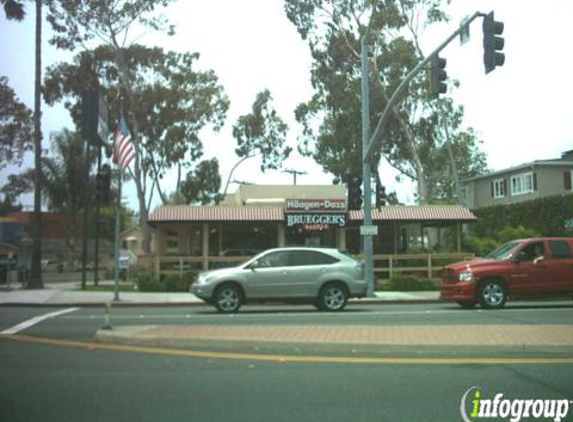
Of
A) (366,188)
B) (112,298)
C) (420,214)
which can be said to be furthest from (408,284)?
(112,298)

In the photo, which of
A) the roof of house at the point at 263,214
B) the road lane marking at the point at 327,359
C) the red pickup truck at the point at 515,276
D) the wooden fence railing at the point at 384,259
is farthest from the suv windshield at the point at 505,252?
the roof of house at the point at 263,214

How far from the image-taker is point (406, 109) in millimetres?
42000

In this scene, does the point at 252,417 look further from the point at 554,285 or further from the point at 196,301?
the point at 196,301

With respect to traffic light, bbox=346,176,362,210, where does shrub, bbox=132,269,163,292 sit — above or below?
below

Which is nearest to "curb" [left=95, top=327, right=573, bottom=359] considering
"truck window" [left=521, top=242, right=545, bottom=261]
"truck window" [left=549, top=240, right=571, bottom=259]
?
"truck window" [left=521, top=242, right=545, bottom=261]

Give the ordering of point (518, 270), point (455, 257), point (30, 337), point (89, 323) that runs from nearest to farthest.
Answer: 1. point (30, 337)
2. point (89, 323)
3. point (518, 270)
4. point (455, 257)

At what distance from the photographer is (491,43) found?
1524 centimetres

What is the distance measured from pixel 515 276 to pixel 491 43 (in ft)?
19.6

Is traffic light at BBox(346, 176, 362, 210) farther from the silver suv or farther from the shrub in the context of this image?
the shrub

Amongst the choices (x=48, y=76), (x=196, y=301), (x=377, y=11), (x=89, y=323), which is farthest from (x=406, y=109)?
(x=89, y=323)

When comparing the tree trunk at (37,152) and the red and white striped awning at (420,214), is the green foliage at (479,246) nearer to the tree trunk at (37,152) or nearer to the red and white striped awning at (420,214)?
the red and white striped awning at (420,214)

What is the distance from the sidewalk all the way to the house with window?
75.9 feet

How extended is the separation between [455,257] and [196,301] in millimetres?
11248

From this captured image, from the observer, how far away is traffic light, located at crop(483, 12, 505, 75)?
49.5 feet
